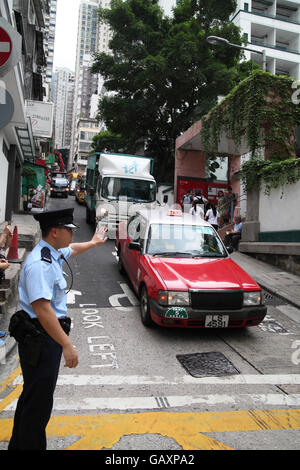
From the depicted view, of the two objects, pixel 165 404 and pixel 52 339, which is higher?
pixel 52 339

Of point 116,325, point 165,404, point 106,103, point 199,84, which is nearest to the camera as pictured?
point 165,404

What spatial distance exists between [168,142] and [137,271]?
19761mm

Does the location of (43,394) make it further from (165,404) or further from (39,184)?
(39,184)

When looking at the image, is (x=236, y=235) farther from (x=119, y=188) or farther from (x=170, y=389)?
(x=170, y=389)

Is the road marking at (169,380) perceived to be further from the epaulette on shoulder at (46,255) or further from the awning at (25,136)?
the awning at (25,136)

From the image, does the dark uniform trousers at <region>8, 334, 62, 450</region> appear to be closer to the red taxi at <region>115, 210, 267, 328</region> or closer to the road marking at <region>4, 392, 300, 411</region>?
the road marking at <region>4, 392, 300, 411</region>

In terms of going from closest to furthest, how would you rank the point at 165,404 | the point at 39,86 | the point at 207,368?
the point at 165,404 < the point at 207,368 < the point at 39,86

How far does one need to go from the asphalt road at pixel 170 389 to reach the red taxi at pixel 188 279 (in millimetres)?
404

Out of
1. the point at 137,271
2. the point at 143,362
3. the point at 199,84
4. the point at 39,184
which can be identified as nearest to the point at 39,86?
the point at 39,184

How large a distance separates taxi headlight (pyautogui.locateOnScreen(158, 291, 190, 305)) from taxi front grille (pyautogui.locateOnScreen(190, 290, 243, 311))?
0.28 ft

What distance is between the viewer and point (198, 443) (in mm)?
2896

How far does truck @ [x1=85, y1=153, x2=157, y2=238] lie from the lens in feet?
43.9

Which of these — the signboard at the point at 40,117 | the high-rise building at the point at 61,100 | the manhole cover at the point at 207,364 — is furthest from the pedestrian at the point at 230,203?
the high-rise building at the point at 61,100

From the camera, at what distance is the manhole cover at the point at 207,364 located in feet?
14.1
